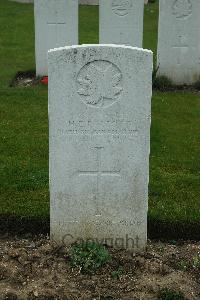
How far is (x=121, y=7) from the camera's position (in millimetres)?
10133

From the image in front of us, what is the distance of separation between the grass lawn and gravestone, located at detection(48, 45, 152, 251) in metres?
0.62

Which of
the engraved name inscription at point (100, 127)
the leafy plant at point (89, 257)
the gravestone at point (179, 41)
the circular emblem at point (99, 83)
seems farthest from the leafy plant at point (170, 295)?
the gravestone at point (179, 41)

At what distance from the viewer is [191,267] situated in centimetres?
472

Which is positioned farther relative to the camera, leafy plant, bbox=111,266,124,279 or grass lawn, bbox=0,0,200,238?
grass lawn, bbox=0,0,200,238

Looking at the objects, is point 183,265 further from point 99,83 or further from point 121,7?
point 121,7

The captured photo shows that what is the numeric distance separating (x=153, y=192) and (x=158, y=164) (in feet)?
2.75

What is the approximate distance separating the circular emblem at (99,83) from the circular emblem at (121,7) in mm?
5874

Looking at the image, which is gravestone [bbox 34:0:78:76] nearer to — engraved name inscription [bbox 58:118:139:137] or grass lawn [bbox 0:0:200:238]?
grass lawn [bbox 0:0:200:238]

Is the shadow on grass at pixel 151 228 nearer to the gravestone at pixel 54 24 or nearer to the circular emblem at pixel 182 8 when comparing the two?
the circular emblem at pixel 182 8

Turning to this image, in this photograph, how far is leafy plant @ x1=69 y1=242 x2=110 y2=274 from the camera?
181 inches

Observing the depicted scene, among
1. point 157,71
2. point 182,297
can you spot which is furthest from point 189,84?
point 182,297

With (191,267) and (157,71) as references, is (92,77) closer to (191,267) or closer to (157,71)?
(191,267)

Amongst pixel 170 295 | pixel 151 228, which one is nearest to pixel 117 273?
pixel 170 295

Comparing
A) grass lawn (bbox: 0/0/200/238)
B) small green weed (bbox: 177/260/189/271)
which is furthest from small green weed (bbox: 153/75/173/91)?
small green weed (bbox: 177/260/189/271)
